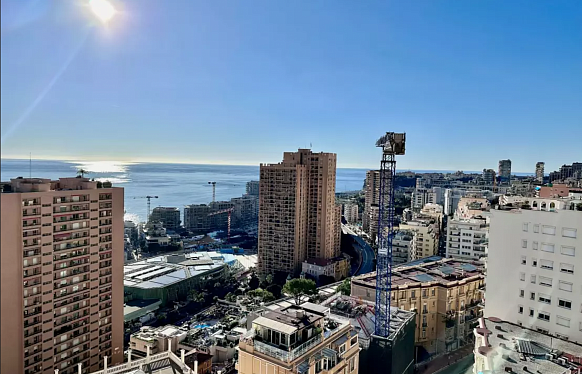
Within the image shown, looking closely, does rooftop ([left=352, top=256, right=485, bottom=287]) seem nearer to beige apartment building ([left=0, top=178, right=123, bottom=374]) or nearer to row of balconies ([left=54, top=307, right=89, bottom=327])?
beige apartment building ([left=0, top=178, right=123, bottom=374])

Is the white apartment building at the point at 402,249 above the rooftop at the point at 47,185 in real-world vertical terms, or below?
below

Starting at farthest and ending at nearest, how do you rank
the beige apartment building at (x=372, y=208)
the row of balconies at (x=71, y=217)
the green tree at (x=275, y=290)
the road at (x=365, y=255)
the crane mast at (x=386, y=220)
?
the beige apartment building at (x=372, y=208)
the road at (x=365, y=255)
the green tree at (x=275, y=290)
the crane mast at (x=386, y=220)
the row of balconies at (x=71, y=217)

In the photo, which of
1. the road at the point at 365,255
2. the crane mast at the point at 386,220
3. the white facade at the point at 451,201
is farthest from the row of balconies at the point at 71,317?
the white facade at the point at 451,201

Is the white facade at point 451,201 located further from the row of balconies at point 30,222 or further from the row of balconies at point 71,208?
the row of balconies at point 30,222

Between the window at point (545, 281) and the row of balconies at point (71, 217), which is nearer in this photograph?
the window at point (545, 281)

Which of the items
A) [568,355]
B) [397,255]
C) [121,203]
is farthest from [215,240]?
[568,355]

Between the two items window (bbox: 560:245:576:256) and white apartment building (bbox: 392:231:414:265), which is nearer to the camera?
window (bbox: 560:245:576:256)

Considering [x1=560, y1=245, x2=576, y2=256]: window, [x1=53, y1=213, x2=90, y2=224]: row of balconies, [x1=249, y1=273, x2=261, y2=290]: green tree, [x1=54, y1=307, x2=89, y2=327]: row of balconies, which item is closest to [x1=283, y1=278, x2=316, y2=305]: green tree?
[x1=249, y1=273, x2=261, y2=290]: green tree

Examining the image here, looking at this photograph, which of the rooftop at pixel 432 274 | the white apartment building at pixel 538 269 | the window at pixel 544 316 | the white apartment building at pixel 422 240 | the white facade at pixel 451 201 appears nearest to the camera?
the white apartment building at pixel 538 269

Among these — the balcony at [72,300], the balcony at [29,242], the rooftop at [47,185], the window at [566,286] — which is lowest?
the balcony at [72,300]
